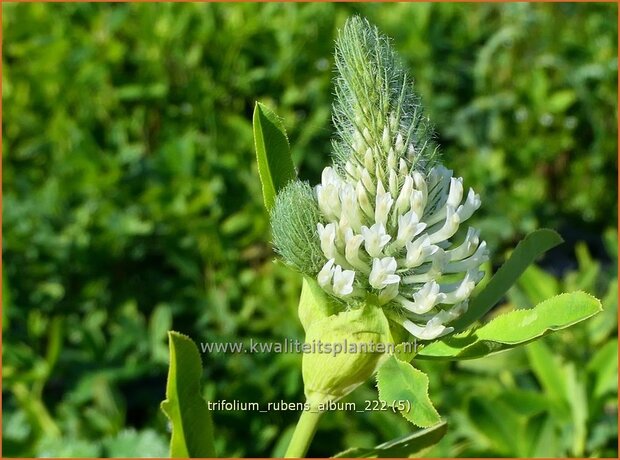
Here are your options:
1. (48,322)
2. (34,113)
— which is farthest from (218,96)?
(48,322)

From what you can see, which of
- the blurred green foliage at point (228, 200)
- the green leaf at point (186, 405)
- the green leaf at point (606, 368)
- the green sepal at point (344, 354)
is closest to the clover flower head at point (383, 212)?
the green sepal at point (344, 354)

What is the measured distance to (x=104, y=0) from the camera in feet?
7.77

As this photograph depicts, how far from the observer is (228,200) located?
2045 millimetres

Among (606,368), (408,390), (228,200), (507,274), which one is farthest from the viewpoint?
(228,200)

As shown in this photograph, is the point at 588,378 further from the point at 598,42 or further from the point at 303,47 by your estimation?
the point at 598,42

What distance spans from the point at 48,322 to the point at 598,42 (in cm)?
186

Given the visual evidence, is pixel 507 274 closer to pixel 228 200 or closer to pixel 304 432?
pixel 304 432

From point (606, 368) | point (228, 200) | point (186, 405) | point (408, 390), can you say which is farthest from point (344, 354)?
point (228, 200)

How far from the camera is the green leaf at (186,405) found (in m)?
0.75

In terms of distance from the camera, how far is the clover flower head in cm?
67

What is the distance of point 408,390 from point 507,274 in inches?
6.8

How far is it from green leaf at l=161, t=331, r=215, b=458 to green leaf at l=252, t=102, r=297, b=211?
150 millimetres

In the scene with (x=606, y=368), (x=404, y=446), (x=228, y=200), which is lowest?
(x=404, y=446)

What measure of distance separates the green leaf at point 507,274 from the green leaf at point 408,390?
8 cm
